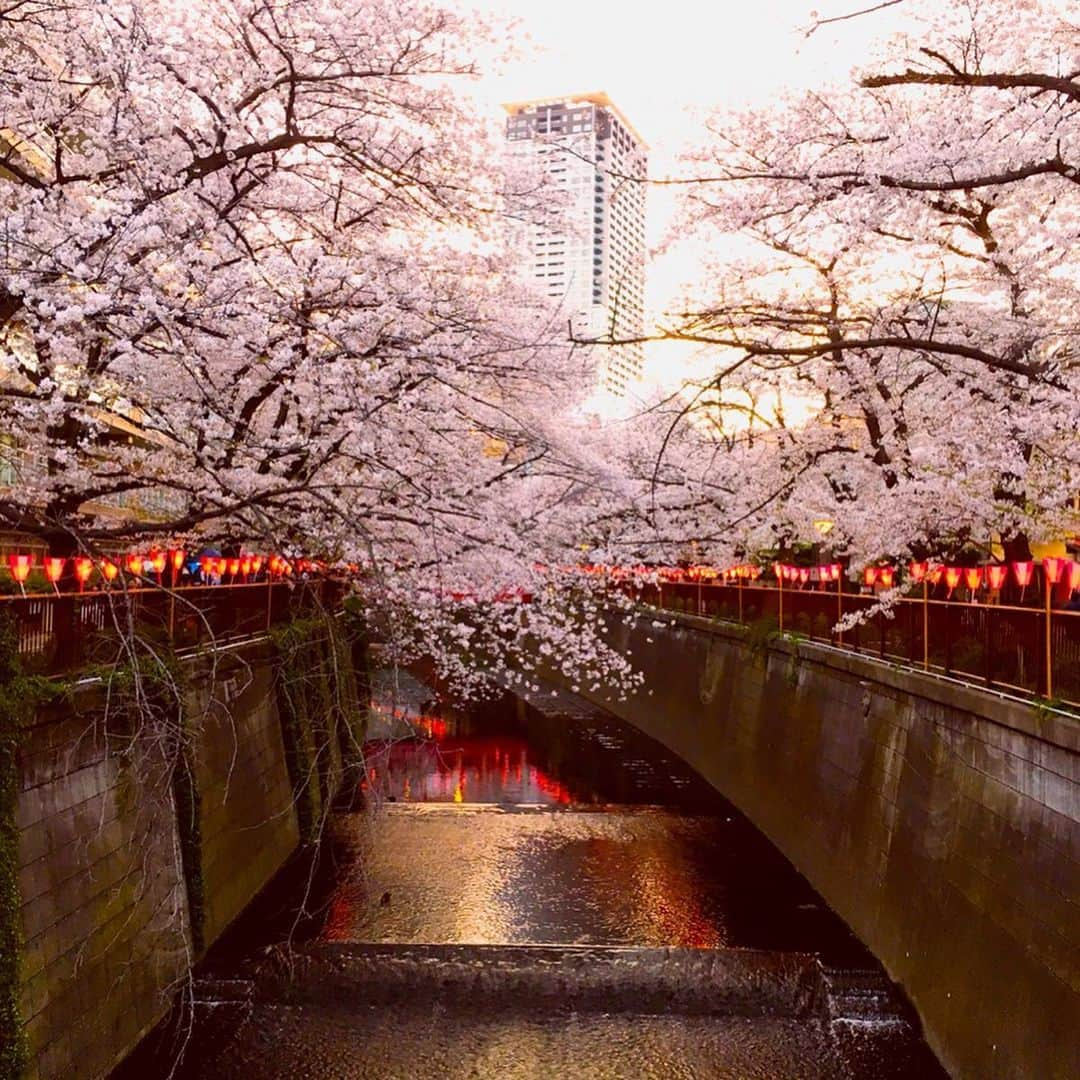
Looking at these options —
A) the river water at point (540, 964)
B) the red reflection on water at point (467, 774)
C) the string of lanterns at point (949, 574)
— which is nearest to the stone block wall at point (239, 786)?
the river water at point (540, 964)

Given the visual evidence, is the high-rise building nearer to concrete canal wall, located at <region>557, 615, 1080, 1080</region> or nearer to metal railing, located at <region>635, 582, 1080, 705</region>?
metal railing, located at <region>635, 582, 1080, 705</region>

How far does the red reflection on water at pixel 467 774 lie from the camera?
84.9ft

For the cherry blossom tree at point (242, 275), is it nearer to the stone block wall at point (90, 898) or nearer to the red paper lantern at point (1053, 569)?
the stone block wall at point (90, 898)

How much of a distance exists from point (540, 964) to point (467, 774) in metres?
14.4

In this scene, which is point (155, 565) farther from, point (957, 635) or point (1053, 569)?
point (1053, 569)

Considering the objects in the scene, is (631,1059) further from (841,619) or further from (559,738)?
(559,738)

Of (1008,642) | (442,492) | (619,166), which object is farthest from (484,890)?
(619,166)

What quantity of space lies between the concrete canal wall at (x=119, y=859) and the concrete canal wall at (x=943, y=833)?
6.78 meters

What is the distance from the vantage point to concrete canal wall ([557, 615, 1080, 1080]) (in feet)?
33.3

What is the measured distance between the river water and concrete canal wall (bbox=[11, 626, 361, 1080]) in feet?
2.30

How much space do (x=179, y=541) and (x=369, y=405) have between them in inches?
288

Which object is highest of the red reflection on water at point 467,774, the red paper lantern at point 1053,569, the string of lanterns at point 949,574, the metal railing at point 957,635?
the red paper lantern at point 1053,569

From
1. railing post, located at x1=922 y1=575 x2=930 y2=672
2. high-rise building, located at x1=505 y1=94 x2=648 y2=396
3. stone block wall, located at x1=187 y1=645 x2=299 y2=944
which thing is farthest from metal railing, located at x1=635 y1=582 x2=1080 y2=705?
stone block wall, located at x1=187 y1=645 x2=299 y2=944

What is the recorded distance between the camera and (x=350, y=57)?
12.3 meters
